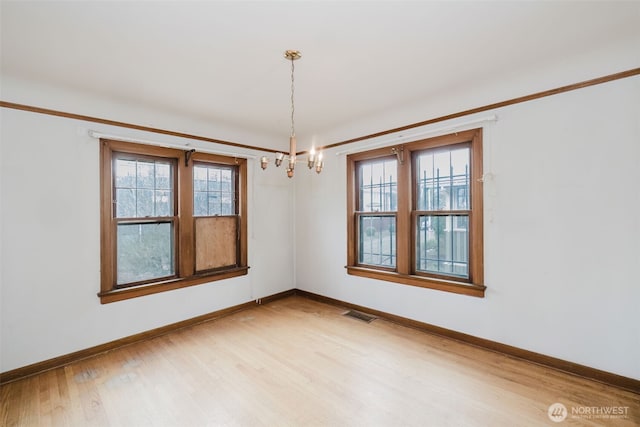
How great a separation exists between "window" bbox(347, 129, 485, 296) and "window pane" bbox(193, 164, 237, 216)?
1775mm

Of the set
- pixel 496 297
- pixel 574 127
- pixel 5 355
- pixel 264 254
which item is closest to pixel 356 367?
pixel 496 297

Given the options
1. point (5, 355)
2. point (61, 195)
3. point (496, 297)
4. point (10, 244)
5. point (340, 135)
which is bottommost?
point (5, 355)

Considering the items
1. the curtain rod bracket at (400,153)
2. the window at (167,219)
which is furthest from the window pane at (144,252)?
the curtain rod bracket at (400,153)

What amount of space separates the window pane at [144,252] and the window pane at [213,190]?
497 mm

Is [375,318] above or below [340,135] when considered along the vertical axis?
below

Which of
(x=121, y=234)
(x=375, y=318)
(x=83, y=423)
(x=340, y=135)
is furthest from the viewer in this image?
(x=340, y=135)

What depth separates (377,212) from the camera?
411cm

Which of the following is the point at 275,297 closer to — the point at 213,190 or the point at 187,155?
the point at 213,190

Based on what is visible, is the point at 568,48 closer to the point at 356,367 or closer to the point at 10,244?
the point at 356,367

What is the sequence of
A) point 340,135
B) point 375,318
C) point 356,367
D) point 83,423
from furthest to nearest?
1. point 340,135
2. point 375,318
3. point 356,367
4. point 83,423

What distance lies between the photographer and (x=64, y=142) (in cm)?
291

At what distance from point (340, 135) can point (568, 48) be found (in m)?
2.68

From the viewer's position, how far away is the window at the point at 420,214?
10.6ft

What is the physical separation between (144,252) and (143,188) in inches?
30.3
